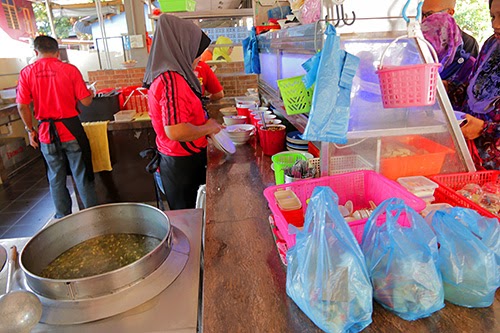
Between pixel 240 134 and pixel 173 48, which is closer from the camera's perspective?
pixel 173 48

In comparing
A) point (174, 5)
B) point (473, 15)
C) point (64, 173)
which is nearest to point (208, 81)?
point (174, 5)

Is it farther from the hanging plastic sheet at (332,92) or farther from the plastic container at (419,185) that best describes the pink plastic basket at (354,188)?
the hanging plastic sheet at (332,92)

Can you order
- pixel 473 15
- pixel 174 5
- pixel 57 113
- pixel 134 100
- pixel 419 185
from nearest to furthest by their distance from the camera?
pixel 419 185, pixel 174 5, pixel 57 113, pixel 134 100, pixel 473 15

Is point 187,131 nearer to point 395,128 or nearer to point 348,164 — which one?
point 348,164

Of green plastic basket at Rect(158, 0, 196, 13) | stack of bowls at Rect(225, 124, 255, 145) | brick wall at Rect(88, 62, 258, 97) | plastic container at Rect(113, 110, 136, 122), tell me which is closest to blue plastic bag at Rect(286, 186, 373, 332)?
stack of bowls at Rect(225, 124, 255, 145)

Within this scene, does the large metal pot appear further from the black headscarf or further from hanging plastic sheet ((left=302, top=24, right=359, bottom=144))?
the black headscarf

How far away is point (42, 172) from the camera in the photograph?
5461 millimetres

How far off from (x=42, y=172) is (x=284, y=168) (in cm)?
525

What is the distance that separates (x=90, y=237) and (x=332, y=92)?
1122 millimetres

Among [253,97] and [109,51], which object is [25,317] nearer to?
[253,97]

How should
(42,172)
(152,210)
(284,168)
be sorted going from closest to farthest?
(152,210)
(284,168)
(42,172)

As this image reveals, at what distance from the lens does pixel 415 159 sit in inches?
59.8

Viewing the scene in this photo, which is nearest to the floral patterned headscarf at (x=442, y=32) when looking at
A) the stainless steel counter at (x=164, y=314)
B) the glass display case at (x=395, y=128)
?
the glass display case at (x=395, y=128)

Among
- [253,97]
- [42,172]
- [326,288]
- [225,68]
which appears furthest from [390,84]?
[42,172]
